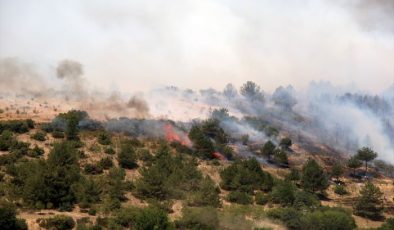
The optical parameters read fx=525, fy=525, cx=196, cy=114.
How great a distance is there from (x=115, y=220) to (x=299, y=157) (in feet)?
264

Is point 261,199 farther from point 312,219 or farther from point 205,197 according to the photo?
point 312,219

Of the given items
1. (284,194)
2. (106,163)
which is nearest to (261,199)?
(284,194)

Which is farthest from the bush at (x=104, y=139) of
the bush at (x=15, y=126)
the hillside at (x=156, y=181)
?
the bush at (x=15, y=126)

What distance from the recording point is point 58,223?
69.6 metres

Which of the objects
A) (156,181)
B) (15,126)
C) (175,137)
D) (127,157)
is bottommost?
(156,181)

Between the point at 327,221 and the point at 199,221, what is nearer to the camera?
the point at 199,221

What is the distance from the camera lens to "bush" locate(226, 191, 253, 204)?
310ft

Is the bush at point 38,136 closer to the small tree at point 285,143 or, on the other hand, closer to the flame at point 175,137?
the flame at point 175,137

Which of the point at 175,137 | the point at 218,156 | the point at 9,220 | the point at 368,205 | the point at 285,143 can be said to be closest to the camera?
the point at 9,220

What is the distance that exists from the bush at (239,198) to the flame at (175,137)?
32.9 metres

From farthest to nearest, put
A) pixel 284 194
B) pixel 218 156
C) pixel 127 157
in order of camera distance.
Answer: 1. pixel 218 156
2. pixel 127 157
3. pixel 284 194

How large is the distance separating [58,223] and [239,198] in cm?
3638

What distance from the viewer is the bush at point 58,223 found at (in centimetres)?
6912

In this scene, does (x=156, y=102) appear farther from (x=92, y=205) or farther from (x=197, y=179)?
(x=92, y=205)
